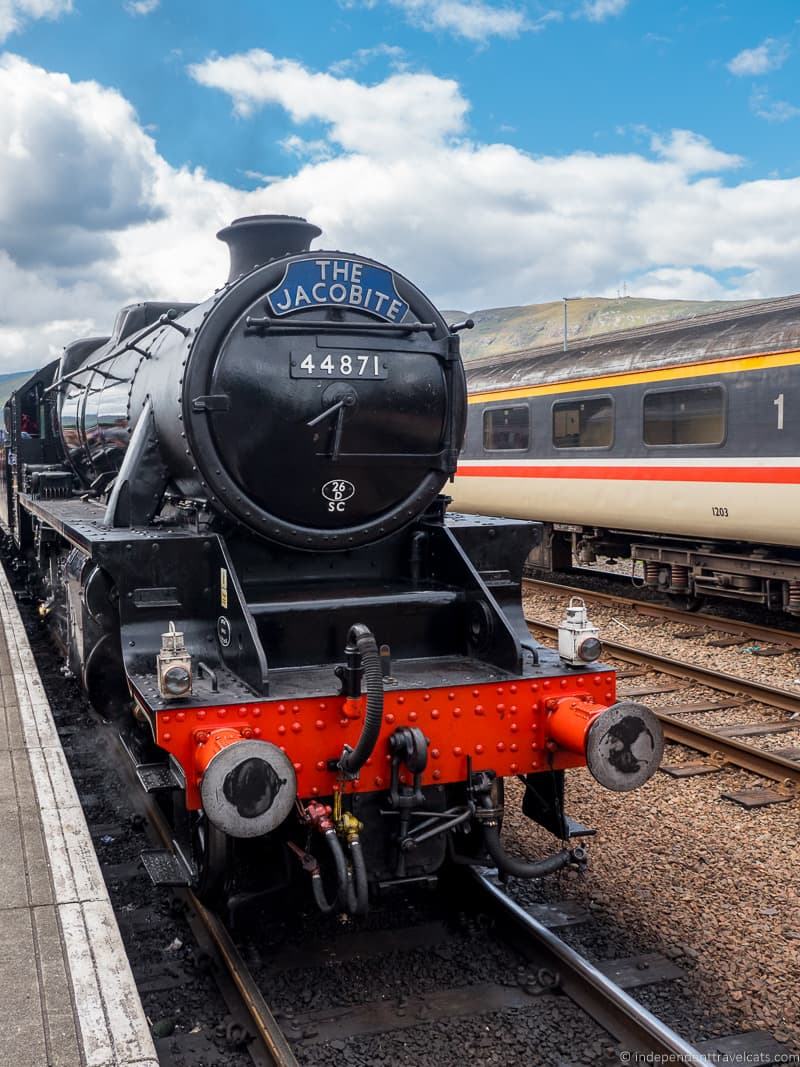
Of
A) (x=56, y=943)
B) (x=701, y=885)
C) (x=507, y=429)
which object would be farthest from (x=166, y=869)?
(x=507, y=429)

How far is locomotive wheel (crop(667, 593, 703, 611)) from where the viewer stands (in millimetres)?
11070

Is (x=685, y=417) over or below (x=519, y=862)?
over

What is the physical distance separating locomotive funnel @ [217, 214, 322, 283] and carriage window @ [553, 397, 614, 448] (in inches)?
276

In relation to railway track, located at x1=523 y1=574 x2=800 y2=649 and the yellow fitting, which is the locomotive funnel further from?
railway track, located at x1=523 y1=574 x2=800 y2=649

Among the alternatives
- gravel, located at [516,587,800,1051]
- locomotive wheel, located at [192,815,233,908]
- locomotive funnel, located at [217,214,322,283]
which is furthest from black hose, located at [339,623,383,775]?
locomotive funnel, located at [217,214,322,283]

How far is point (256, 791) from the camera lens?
10.7ft

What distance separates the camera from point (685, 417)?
10227 mm

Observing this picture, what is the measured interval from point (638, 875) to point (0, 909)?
8.79 feet

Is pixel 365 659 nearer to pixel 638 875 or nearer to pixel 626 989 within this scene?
pixel 626 989

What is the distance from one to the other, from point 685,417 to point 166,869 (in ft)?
26.0

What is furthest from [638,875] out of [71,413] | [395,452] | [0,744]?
[71,413]

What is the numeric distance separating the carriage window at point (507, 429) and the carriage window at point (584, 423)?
0.75 meters

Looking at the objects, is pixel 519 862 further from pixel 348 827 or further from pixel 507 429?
pixel 507 429

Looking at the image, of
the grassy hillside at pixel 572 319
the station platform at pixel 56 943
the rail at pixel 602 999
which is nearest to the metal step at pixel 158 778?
the station platform at pixel 56 943
